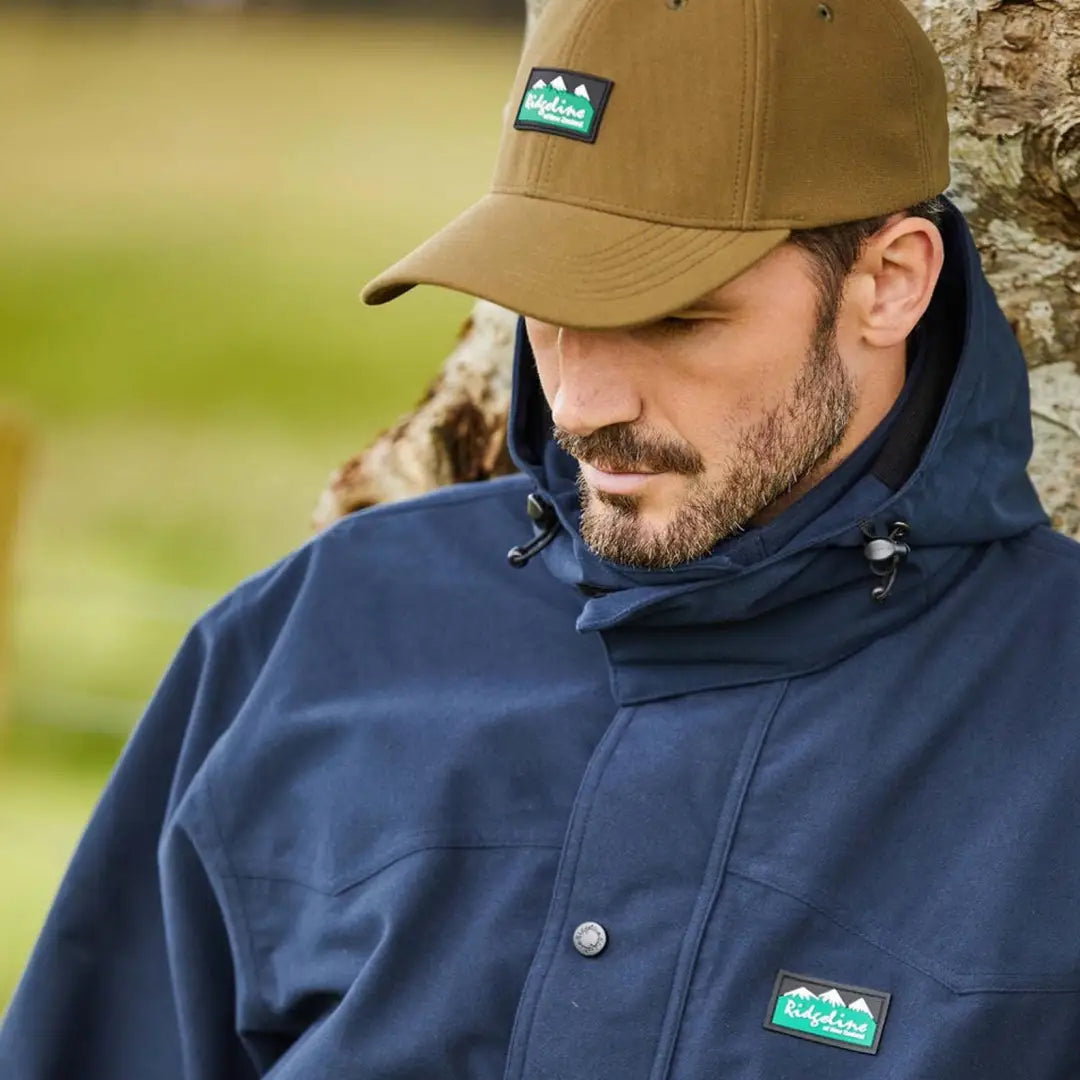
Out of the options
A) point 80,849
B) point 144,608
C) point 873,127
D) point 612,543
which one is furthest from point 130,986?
point 144,608

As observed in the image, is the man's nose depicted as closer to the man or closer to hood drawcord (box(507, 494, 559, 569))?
the man

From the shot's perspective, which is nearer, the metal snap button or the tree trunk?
the metal snap button

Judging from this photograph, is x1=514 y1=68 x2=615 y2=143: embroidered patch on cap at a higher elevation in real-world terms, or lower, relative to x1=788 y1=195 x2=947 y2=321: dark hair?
higher

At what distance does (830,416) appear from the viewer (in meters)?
1.53

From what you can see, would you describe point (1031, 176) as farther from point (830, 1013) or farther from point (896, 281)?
point (830, 1013)

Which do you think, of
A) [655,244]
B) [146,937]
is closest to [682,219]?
[655,244]

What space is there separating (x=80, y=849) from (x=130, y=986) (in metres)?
0.15

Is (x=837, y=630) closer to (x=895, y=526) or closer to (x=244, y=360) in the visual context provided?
(x=895, y=526)

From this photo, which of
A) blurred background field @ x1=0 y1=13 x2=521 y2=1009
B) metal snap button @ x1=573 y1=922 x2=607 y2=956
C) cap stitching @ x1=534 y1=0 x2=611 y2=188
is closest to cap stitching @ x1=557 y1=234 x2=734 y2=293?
cap stitching @ x1=534 y1=0 x2=611 y2=188

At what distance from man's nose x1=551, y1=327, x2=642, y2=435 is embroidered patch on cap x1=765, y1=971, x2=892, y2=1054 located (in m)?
0.48

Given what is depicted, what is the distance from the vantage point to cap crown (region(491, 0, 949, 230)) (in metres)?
1.43

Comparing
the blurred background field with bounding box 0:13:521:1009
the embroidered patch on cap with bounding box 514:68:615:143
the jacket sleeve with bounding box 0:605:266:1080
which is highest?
the embroidered patch on cap with bounding box 514:68:615:143

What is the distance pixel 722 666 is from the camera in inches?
61.1

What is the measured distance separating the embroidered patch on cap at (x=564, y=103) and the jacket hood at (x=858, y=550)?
364mm
